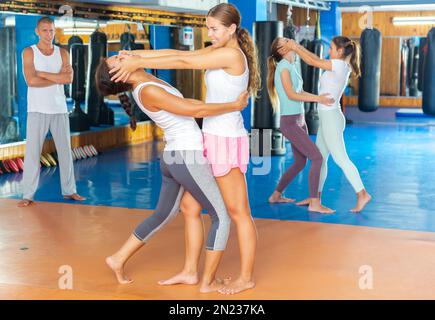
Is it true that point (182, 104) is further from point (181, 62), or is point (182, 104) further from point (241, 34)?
point (241, 34)

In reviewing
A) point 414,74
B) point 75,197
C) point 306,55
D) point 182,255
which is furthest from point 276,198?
point 414,74

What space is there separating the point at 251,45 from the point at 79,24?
18.6 feet

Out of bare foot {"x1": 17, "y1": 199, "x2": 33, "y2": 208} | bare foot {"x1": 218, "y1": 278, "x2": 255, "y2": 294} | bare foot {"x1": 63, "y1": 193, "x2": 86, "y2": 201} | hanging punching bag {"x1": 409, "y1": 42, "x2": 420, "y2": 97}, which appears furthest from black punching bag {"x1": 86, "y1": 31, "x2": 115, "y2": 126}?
hanging punching bag {"x1": 409, "y1": 42, "x2": 420, "y2": 97}

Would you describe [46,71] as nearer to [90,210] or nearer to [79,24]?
[90,210]

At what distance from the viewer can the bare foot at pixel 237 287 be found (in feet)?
11.4

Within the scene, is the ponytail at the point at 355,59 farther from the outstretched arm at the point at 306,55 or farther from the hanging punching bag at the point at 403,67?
the hanging punching bag at the point at 403,67

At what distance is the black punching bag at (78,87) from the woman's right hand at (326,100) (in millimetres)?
4299

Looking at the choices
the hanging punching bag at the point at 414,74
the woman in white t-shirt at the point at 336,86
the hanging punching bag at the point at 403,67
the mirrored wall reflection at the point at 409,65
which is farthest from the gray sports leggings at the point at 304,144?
the hanging punching bag at the point at 403,67

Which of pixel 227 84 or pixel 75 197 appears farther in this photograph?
pixel 75 197

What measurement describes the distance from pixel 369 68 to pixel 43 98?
170 inches

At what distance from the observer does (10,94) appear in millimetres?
7785

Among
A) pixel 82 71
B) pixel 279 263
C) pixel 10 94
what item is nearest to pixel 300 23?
pixel 82 71

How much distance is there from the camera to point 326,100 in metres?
5.25
